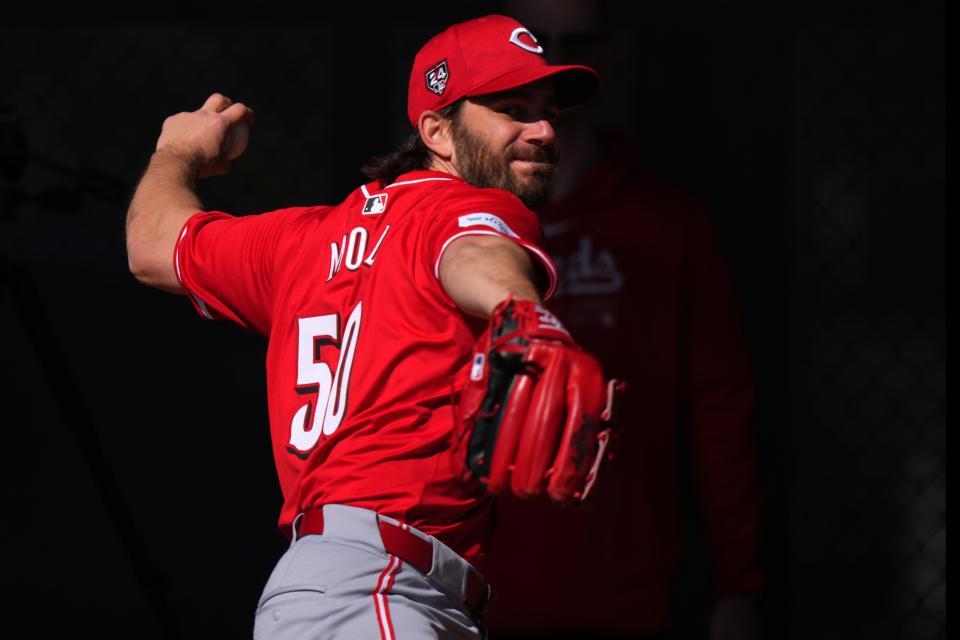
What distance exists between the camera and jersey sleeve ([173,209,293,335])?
2068mm

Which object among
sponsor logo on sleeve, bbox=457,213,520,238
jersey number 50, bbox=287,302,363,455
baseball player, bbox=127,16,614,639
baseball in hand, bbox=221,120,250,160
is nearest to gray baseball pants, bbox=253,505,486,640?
→ baseball player, bbox=127,16,614,639

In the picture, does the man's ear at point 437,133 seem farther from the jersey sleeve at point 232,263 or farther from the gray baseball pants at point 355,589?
the gray baseball pants at point 355,589

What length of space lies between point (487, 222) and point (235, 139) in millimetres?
911

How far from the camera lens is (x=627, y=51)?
3.71m

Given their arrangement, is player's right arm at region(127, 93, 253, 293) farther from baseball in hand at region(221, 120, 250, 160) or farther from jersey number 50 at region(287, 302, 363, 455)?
jersey number 50 at region(287, 302, 363, 455)

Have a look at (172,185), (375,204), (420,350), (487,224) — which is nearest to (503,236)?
(487,224)

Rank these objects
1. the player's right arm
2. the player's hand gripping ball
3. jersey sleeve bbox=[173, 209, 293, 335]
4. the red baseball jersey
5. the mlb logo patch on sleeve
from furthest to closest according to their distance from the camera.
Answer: the player's right arm, jersey sleeve bbox=[173, 209, 293, 335], the mlb logo patch on sleeve, the red baseball jersey, the player's hand gripping ball

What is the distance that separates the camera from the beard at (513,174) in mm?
1985

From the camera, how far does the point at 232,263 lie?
2.09 metres

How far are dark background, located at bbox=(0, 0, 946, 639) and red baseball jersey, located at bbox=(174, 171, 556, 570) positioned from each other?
6.05 feet

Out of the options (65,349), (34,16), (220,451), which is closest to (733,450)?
(220,451)

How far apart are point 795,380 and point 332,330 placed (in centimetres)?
218

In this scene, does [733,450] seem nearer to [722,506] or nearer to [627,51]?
[722,506]

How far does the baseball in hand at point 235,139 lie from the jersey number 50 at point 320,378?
632 mm
